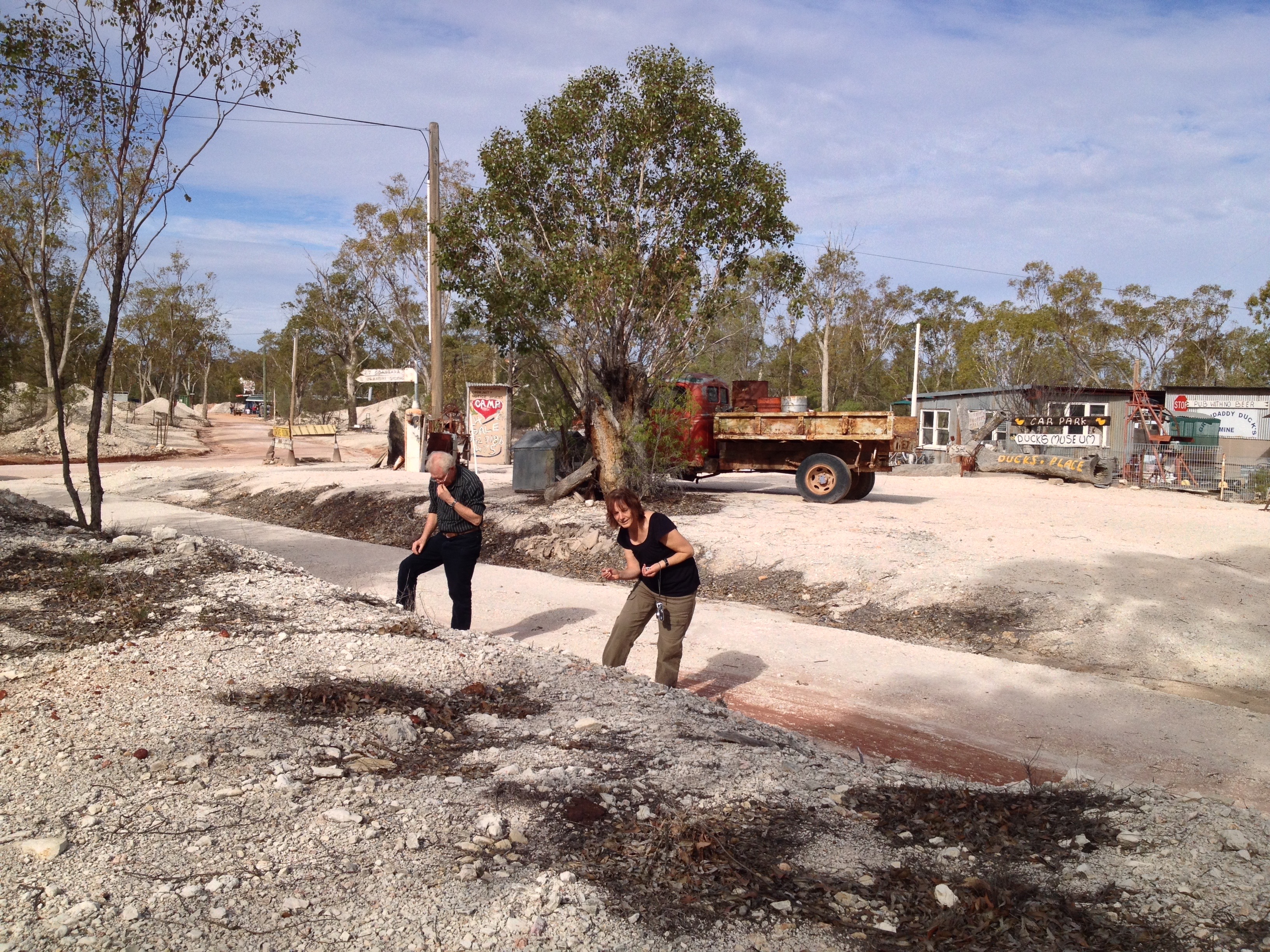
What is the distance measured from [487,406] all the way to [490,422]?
0.43 m

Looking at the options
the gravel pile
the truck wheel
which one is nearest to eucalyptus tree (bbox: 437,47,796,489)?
the truck wheel

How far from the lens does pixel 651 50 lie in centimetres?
1415

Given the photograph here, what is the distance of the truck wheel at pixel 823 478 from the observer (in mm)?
16500

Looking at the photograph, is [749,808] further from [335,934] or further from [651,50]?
[651,50]

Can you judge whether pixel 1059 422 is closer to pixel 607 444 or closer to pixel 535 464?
pixel 607 444

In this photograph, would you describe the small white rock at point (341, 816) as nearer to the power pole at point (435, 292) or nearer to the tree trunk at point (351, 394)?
the power pole at point (435, 292)

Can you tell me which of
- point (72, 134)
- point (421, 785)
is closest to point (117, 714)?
point (421, 785)

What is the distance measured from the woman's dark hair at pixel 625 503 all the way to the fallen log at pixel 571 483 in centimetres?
925

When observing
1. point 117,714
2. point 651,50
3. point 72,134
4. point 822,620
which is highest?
point 651,50

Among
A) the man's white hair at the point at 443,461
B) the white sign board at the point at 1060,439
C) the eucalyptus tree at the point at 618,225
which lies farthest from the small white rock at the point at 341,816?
the white sign board at the point at 1060,439

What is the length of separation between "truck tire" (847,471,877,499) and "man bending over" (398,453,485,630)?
38.3ft

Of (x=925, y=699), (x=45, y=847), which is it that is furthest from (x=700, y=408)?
(x=45, y=847)

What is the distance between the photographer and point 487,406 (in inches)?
971

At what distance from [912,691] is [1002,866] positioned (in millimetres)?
3425
